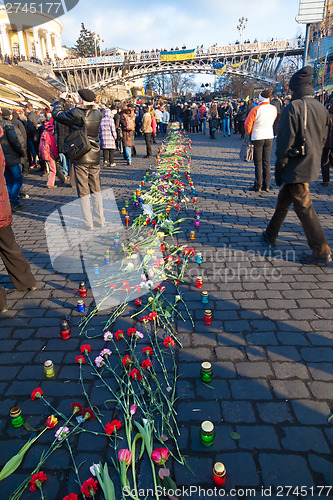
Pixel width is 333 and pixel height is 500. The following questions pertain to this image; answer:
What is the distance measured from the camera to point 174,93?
83.4 meters

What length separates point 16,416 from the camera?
2.37 metres

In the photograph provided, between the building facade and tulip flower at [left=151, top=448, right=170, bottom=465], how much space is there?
8019 cm

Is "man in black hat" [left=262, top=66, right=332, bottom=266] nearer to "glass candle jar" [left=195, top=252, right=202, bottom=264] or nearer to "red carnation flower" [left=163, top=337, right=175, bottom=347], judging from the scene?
"glass candle jar" [left=195, top=252, right=202, bottom=264]

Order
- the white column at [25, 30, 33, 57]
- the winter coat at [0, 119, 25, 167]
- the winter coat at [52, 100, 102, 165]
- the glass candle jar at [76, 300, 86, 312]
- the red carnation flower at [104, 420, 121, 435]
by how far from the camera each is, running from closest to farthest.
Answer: the red carnation flower at [104, 420, 121, 435] < the glass candle jar at [76, 300, 86, 312] < the winter coat at [52, 100, 102, 165] < the winter coat at [0, 119, 25, 167] < the white column at [25, 30, 33, 57]

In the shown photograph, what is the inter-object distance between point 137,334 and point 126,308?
0.66 metres

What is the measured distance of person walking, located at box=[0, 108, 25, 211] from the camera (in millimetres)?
7020

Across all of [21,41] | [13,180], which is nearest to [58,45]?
[21,41]

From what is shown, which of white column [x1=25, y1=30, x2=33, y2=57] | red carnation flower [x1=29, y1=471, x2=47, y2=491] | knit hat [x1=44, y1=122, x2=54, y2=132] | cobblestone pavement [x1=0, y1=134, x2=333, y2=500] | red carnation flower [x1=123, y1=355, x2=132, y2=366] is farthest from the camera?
white column [x1=25, y1=30, x2=33, y2=57]

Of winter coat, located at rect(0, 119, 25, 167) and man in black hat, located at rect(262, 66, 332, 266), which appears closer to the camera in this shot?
man in black hat, located at rect(262, 66, 332, 266)

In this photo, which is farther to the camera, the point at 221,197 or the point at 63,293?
the point at 221,197

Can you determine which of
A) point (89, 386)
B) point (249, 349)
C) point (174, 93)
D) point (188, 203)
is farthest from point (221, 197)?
point (174, 93)

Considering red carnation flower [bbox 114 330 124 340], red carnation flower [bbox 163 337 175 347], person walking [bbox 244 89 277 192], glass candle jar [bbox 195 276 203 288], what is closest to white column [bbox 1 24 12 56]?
person walking [bbox 244 89 277 192]

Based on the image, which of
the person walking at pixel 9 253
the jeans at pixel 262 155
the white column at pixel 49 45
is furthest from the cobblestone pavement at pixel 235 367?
the white column at pixel 49 45

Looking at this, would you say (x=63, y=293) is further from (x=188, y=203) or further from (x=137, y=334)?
(x=188, y=203)
